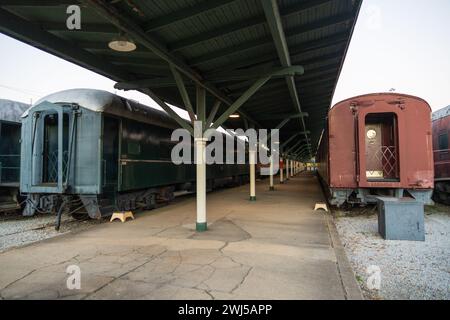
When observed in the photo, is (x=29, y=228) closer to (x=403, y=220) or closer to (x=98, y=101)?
(x=98, y=101)

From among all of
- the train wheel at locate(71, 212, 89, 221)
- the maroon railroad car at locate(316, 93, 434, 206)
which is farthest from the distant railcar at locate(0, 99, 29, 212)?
the maroon railroad car at locate(316, 93, 434, 206)

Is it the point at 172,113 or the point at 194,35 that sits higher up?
the point at 194,35

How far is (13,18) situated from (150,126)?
484cm

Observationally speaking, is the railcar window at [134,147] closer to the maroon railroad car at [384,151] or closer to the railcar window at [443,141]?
the maroon railroad car at [384,151]

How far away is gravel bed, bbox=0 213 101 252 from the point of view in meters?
5.66

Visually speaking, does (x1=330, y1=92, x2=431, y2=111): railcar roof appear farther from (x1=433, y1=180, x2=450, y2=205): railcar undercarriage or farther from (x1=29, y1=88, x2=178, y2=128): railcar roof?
(x1=29, y1=88, x2=178, y2=128): railcar roof

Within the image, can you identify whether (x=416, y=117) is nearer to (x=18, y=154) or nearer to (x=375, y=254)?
(x=375, y=254)

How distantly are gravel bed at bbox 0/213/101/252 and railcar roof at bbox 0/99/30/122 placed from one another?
2972 millimetres

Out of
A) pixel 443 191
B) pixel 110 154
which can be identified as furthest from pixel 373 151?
pixel 110 154

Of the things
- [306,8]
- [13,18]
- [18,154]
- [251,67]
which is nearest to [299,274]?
[306,8]

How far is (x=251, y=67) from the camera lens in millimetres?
→ 6652

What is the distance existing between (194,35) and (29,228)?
6.04 m

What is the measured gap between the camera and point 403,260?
4289 millimetres
